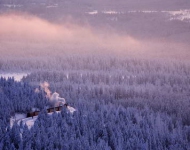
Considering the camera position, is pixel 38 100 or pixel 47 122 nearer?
pixel 47 122

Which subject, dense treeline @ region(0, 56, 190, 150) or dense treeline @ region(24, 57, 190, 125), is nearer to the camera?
dense treeline @ region(0, 56, 190, 150)

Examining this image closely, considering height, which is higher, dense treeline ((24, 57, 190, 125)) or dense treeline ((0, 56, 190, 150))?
dense treeline ((0, 56, 190, 150))

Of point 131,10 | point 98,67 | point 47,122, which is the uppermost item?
point 131,10

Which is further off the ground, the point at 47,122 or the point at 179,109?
the point at 47,122

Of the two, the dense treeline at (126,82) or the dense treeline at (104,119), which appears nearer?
the dense treeline at (104,119)

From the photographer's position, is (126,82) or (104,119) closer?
(104,119)

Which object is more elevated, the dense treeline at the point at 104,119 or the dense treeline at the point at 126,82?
the dense treeline at the point at 104,119

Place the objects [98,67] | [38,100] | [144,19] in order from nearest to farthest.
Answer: [38,100] < [98,67] < [144,19]

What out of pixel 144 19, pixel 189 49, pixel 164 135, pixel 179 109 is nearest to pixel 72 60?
pixel 189 49

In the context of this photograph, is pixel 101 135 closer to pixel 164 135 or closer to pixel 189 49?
pixel 164 135

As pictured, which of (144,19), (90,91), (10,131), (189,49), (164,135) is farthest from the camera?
(144,19)

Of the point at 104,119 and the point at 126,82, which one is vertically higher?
the point at 104,119
